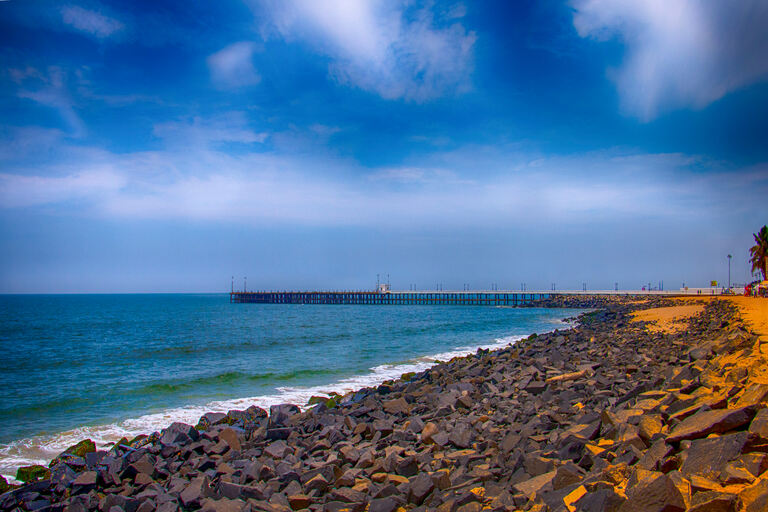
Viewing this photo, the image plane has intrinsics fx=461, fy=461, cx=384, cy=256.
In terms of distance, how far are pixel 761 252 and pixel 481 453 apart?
196ft

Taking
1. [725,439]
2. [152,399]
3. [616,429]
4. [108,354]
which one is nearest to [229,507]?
[616,429]

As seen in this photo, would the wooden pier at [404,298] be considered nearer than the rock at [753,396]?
No

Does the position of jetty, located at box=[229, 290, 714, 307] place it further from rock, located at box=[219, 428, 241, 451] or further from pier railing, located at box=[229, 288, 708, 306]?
rock, located at box=[219, 428, 241, 451]

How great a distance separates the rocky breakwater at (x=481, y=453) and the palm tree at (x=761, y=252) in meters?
Answer: 51.1

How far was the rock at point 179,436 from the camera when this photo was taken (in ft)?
29.7

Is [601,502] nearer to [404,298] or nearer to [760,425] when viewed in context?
[760,425]

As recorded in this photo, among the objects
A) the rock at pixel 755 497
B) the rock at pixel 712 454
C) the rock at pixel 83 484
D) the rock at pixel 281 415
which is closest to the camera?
the rock at pixel 755 497

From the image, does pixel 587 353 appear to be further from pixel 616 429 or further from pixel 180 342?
pixel 180 342

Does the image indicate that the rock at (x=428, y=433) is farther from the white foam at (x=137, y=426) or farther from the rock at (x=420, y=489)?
the white foam at (x=137, y=426)

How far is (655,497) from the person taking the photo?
3.60m

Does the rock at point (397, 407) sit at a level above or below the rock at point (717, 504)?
below

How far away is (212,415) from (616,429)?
8.88 m

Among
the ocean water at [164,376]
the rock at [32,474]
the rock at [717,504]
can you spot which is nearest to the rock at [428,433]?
the rock at [717,504]

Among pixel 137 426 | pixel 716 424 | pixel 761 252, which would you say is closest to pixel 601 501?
pixel 716 424
